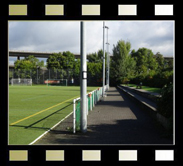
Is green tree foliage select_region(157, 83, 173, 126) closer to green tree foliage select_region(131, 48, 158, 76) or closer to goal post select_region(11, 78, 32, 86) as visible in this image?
goal post select_region(11, 78, 32, 86)

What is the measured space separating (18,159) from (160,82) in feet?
93.9

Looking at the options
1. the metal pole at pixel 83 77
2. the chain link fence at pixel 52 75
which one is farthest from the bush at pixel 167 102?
the chain link fence at pixel 52 75

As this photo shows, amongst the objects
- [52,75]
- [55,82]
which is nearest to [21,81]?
[52,75]

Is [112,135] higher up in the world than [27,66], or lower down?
lower down

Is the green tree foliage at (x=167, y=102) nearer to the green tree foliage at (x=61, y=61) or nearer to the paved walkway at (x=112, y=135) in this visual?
the paved walkway at (x=112, y=135)

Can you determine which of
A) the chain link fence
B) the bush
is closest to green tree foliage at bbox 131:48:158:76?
the chain link fence

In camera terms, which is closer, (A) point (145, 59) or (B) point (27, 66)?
(B) point (27, 66)

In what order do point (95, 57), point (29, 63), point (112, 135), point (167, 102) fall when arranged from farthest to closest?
point (95, 57) → point (29, 63) → point (167, 102) → point (112, 135)

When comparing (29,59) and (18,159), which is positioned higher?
(29,59)

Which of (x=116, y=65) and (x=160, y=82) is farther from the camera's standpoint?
(x=116, y=65)

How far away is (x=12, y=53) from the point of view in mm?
89438

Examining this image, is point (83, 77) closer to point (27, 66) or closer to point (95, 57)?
point (27, 66)
